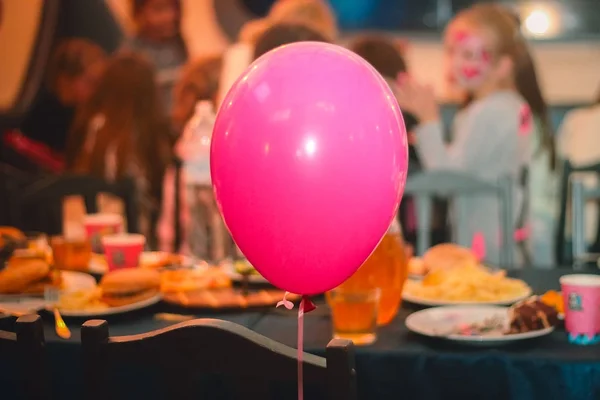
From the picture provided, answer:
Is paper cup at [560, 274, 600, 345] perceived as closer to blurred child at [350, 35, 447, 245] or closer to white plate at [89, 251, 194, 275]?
white plate at [89, 251, 194, 275]

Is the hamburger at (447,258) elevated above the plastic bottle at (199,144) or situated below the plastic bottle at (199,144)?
below

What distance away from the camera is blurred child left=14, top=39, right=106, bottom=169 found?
4.21 meters

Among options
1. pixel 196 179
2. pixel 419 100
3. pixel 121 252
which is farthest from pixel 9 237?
pixel 419 100

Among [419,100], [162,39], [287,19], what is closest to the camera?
[419,100]

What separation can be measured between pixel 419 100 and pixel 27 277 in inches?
57.5

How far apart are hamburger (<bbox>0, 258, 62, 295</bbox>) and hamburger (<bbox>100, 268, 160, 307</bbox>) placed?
13 centimetres

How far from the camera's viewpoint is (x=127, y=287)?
4.38ft

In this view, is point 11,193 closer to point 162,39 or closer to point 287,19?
point 287,19

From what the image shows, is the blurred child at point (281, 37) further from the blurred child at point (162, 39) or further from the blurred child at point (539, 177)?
the blurred child at point (162, 39)

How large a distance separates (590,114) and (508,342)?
8.30 feet

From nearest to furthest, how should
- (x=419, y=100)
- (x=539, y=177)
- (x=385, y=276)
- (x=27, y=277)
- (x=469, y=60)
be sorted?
(x=385, y=276) < (x=27, y=277) < (x=419, y=100) < (x=469, y=60) < (x=539, y=177)

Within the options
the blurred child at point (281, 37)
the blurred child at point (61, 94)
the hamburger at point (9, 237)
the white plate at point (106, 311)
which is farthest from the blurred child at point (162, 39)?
the white plate at point (106, 311)

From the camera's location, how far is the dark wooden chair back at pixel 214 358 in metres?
0.73

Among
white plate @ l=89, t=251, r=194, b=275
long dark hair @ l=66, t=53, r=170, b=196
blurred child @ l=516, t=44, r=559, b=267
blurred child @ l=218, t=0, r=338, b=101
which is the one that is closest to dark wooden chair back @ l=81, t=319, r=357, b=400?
white plate @ l=89, t=251, r=194, b=275
